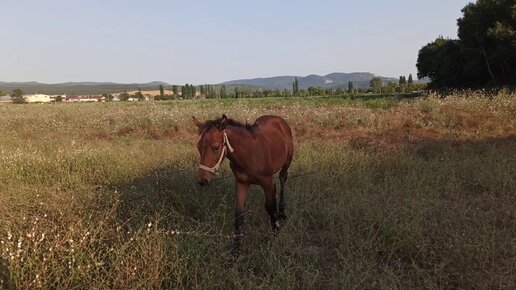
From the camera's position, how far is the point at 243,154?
4.26 m

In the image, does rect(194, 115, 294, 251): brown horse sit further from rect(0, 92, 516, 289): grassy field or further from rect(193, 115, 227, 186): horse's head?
rect(0, 92, 516, 289): grassy field

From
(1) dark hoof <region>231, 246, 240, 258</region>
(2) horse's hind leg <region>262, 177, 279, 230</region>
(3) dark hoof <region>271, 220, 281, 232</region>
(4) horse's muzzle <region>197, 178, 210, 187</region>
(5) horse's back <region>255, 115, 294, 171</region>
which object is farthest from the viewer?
(5) horse's back <region>255, 115, 294, 171</region>

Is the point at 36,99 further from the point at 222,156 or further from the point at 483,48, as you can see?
the point at 222,156

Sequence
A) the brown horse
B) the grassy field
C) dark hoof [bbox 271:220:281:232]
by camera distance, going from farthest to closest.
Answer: dark hoof [bbox 271:220:281:232] < the brown horse < the grassy field

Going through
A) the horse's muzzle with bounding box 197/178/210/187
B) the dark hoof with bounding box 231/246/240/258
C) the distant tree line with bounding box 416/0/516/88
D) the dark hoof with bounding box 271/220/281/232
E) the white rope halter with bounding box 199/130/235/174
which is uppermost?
the distant tree line with bounding box 416/0/516/88

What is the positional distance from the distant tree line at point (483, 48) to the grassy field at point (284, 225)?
2733 centimetres

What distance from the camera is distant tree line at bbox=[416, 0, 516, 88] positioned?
31.7m

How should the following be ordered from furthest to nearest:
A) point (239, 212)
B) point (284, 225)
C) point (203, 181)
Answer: point (284, 225)
point (239, 212)
point (203, 181)

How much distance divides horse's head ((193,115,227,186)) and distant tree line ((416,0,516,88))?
34.6m

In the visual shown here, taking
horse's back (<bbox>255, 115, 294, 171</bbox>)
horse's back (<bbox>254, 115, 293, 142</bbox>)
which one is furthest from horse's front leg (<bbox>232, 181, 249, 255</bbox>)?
horse's back (<bbox>254, 115, 293, 142</bbox>)

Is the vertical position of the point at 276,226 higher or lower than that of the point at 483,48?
lower

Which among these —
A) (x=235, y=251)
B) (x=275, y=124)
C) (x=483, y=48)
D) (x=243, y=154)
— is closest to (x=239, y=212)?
(x=235, y=251)

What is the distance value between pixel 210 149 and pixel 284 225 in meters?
1.68

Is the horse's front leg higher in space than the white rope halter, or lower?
lower
